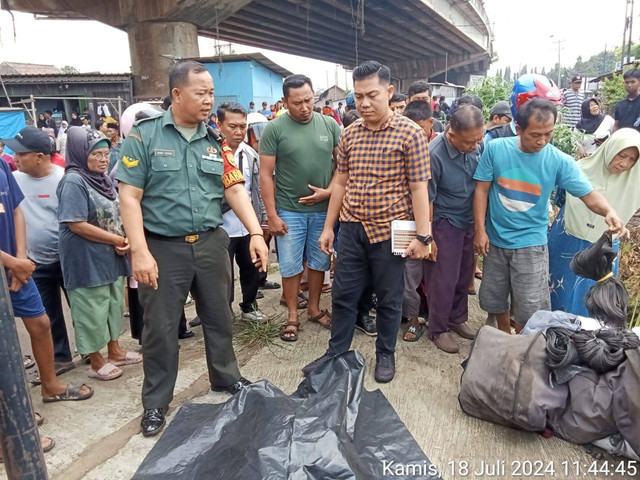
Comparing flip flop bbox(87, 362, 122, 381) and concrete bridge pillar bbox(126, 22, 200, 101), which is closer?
flip flop bbox(87, 362, 122, 381)

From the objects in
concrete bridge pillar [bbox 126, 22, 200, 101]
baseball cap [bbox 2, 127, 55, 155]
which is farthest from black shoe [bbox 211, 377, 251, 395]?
concrete bridge pillar [bbox 126, 22, 200, 101]

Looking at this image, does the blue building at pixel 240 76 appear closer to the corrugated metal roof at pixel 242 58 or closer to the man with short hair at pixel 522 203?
the corrugated metal roof at pixel 242 58

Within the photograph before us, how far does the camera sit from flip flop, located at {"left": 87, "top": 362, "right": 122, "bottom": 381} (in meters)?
2.99

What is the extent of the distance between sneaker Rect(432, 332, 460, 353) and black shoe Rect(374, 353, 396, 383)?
1.60 feet

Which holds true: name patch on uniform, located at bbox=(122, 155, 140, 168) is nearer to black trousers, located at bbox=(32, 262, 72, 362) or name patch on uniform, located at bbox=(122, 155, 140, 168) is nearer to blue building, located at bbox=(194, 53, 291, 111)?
black trousers, located at bbox=(32, 262, 72, 362)

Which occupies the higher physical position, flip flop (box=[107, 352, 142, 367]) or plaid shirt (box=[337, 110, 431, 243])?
plaid shirt (box=[337, 110, 431, 243])

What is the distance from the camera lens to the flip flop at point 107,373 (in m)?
2.99

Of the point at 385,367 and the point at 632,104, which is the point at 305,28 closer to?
the point at 632,104

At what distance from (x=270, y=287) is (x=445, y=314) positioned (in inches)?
82.1

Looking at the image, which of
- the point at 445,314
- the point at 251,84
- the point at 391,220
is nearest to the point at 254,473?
the point at 391,220

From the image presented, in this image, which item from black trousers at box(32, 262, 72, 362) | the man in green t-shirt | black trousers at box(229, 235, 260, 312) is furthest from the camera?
black trousers at box(229, 235, 260, 312)

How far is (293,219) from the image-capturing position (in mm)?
3432

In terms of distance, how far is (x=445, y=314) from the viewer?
3281 mm

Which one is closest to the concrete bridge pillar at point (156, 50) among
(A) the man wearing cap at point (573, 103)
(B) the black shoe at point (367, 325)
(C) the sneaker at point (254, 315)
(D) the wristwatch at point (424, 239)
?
(A) the man wearing cap at point (573, 103)
